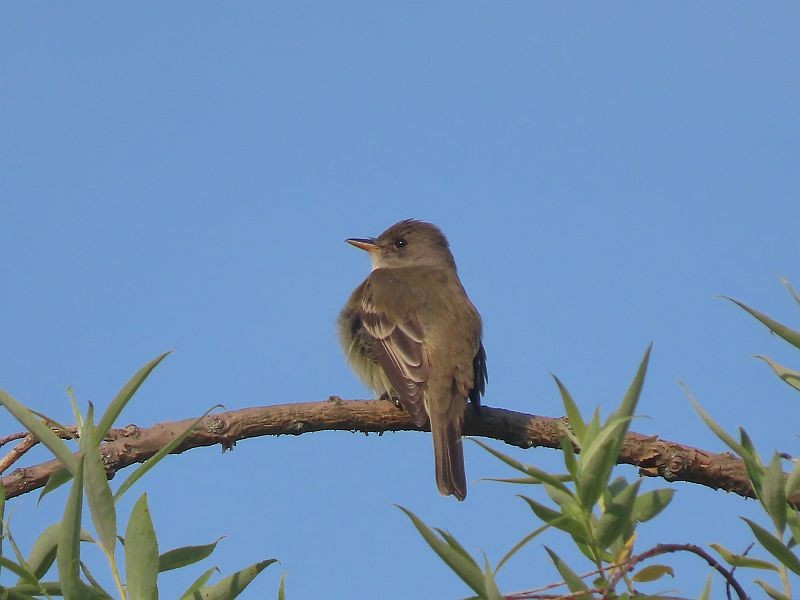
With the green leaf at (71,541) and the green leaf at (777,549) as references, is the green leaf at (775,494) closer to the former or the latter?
the green leaf at (777,549)

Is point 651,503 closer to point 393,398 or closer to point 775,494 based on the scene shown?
point 775,494

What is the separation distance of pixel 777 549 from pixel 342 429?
11.2 ft

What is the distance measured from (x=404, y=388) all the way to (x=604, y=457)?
5.07m

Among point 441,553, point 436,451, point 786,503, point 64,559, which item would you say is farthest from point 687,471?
point 64,559

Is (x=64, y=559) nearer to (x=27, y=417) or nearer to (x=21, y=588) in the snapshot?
(x=21, y=588)

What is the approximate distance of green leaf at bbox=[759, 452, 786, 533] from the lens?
206 centimetres

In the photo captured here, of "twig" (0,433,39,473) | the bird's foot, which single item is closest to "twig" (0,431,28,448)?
"twig" (0,433,39,473)

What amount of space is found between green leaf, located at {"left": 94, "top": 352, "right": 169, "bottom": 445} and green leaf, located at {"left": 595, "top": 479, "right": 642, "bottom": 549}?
2.99 feet

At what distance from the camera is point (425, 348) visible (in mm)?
7566

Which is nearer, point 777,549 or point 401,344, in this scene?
point 777,549

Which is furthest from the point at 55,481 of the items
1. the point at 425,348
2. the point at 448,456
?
the point at 425,348

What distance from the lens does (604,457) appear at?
198cm

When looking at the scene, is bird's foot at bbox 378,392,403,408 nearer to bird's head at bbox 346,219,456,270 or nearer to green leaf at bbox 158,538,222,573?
bird's head at bbox 346,219,456,270

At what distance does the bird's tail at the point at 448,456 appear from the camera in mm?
6812
